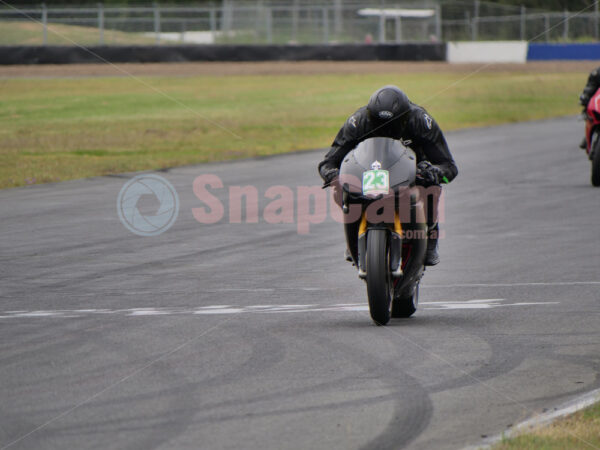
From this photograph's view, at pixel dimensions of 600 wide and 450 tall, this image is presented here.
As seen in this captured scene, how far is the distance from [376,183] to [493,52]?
4065 cm

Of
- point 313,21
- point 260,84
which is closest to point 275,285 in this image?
point 260,84

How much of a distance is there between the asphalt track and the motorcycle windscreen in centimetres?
95

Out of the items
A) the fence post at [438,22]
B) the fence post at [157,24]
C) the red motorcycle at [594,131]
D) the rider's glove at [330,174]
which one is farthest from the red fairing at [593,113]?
the fence post at [438,22]

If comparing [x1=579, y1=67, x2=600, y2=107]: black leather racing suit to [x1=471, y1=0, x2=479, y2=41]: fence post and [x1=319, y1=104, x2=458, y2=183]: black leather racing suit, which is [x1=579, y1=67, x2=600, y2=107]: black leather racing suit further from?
[x1=471, y1=0, x2=479, y2=41]: fence post

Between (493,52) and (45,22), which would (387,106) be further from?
(493,52)

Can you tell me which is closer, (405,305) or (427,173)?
(427,173)

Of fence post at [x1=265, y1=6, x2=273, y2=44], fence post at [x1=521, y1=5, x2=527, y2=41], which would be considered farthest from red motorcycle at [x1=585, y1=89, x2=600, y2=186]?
fence post at [x1=521, y1=5, x2=527, y2=41]

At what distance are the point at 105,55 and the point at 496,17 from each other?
18.4 m

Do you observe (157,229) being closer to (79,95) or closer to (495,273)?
(495,273)

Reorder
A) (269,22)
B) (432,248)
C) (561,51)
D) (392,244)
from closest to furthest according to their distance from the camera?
1. (392,244)
2. (432,248)
3. (269,22)
4. (561,51)

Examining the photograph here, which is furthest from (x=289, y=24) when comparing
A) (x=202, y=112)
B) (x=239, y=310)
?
(x=239, y=310)

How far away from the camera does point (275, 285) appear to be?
28.8 feet

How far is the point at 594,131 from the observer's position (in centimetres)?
1445

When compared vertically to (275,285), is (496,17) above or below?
above
